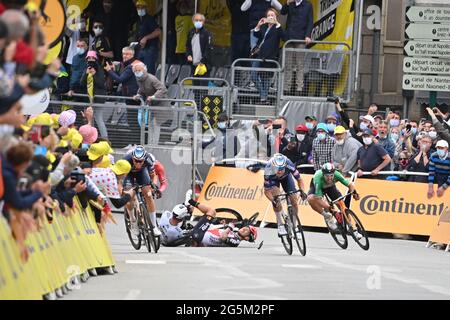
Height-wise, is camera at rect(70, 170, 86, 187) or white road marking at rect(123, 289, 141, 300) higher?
camera at rect(70, 170, 86, 187)

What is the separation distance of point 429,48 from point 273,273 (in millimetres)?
12305

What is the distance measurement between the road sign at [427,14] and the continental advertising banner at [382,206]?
390 centimetres

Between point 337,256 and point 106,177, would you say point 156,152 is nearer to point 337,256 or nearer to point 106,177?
point 337,256

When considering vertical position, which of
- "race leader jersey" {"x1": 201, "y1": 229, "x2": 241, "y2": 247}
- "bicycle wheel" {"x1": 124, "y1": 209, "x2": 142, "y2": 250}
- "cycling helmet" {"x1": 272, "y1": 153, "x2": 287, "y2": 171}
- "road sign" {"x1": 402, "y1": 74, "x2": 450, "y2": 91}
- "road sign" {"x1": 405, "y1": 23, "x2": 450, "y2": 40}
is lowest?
"race leader jersey" {"x1": 201, "y1": 229, "x2": 241, "y2": 247}

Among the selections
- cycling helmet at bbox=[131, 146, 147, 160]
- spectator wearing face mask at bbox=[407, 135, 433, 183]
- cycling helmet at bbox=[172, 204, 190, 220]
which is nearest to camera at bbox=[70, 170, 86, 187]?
cycling helmet at bbox=[131, 146, 147, 160]

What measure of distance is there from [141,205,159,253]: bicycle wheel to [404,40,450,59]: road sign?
9.59 meters

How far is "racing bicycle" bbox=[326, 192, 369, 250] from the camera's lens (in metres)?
24.5

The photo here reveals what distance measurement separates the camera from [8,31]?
444 inches

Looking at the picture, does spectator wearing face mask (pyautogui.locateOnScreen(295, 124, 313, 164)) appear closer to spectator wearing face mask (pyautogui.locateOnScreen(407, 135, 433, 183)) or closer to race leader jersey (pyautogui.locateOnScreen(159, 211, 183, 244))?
spectator wearing face mask (pyautogui.locateOnScreen(407, 135, 433, 183))

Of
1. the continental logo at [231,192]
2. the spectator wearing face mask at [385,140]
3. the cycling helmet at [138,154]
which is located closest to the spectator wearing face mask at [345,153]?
the spectator wearing face mask at [385,140]

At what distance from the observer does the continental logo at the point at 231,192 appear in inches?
1158

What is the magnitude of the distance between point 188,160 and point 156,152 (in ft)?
2.14
